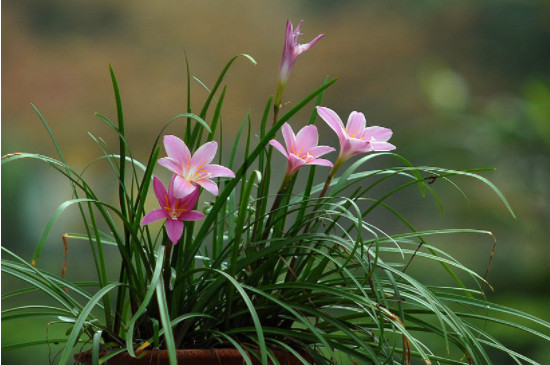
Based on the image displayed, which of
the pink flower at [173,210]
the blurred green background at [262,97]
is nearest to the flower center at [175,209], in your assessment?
the pink flower at [173,210]

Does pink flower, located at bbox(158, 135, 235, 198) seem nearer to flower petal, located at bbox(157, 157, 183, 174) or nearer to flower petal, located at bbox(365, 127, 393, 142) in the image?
flower petal, located at bbox(157, 157, 183, 174)

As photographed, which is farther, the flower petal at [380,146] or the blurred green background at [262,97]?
the blurred green background at [262,97]

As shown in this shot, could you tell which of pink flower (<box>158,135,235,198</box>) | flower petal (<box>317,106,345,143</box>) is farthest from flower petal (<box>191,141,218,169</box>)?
flower petal (<box>317,106,345,143</box>)

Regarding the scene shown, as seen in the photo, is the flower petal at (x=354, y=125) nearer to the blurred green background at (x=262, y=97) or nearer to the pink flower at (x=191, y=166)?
the pink flower at (x=191, y=166)

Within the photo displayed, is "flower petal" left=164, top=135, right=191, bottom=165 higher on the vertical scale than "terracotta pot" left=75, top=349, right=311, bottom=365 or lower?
higher

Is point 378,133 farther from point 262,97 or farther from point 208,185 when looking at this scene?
point 262,97

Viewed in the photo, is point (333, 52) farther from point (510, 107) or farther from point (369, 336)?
point (369, 336)

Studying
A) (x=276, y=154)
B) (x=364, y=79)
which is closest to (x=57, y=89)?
(x=276, y=154)
